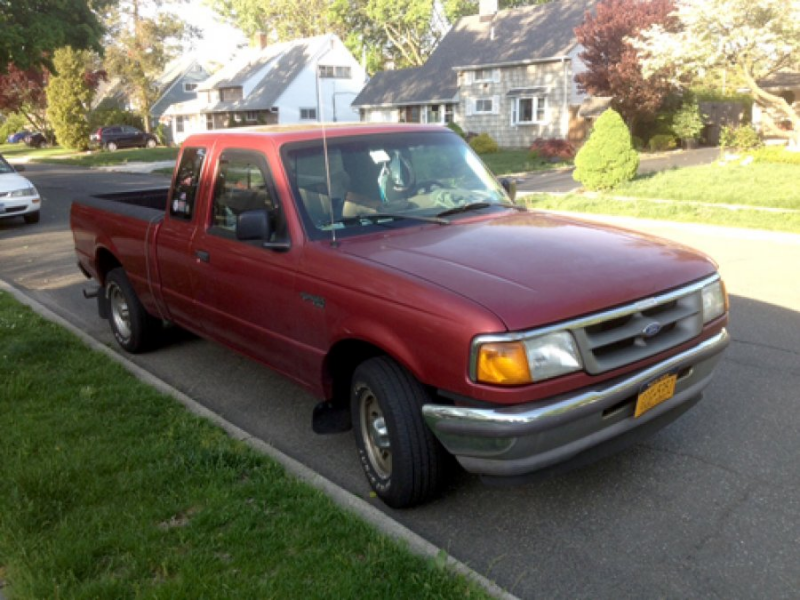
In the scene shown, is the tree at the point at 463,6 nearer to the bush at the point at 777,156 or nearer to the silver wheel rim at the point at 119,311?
the bush at the point at 777,156

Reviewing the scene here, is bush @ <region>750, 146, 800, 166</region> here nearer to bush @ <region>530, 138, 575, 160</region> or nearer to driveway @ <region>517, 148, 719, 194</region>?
driveway @ <region>517, 148, 719, 194</region>

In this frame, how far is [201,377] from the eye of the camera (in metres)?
5.85

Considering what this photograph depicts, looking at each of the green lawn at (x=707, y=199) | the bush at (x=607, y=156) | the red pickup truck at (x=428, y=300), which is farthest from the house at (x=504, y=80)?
the red pickup truck at (x=428, y=300)

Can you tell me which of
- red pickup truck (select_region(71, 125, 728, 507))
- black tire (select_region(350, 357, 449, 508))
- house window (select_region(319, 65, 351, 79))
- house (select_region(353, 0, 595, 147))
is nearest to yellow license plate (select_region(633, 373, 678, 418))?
red pickup truck (select_region(71, 125, 728, 507))

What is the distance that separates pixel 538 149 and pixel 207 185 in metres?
27.3

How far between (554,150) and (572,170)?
5770 mm

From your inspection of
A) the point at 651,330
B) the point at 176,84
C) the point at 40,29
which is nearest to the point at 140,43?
the point at 176,84

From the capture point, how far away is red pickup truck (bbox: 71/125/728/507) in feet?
10.3

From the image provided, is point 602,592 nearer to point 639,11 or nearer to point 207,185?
point 207,185

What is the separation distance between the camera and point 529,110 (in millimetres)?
38031

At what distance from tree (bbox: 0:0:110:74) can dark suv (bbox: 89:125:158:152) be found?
980 inches

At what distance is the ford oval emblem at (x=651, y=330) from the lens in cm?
339

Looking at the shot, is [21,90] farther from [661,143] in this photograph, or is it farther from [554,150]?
[661,143]

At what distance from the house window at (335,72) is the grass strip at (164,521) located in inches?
1950
